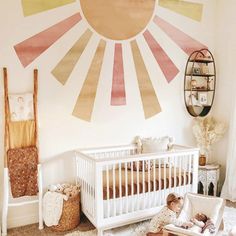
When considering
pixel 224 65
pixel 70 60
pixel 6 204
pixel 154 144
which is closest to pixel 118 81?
pixel 70 60

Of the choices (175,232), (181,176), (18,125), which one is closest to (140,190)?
(181,176)

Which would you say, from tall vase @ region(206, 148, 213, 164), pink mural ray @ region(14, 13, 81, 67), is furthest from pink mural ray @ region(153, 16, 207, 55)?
tall vase @ region(206, 148, 213, 164)

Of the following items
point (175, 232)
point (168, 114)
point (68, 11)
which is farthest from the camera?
point (168, 114)

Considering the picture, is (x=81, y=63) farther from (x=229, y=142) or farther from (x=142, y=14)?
(x=229, y=142)

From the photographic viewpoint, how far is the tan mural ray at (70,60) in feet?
10.2

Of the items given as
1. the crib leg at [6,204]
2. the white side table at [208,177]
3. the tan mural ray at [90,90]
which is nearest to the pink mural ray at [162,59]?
the tan mural ray at [90,90]

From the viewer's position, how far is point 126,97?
351cm

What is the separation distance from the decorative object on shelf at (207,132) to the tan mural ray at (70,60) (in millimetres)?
1872

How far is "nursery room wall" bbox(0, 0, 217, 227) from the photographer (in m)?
2.94

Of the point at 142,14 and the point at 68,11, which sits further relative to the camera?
the point at 142,14

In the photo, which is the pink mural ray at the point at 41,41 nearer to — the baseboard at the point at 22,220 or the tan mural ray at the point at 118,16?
the tan mural ray at the point at 118,16

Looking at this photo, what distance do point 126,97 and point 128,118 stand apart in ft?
0.85

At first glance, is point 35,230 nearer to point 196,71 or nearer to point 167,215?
point 167,215

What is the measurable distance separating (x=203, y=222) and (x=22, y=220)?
5.98ft
